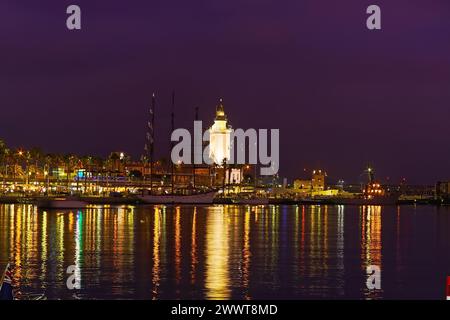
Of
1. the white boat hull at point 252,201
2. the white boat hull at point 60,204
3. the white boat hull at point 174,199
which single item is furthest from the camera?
the white boat hull at point 252,201

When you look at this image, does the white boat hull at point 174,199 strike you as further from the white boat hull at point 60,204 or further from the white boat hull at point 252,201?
the white boat hull at point 60,204

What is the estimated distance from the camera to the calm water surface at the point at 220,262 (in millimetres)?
31188

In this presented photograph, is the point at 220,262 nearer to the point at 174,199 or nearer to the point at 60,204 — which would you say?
the point at 60,204

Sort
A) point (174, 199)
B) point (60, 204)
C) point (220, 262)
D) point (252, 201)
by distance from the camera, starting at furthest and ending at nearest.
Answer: point (252, 201) < point (174, 199) < point (60, 204) < point (220, 262)

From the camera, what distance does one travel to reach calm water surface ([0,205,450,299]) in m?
31.2

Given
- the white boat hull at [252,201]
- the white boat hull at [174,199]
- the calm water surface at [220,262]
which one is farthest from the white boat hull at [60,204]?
the white boat hull at [252,201]

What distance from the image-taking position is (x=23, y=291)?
29.8m

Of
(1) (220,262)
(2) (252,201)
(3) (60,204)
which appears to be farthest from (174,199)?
(1) (220,262)

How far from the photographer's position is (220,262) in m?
40.2
